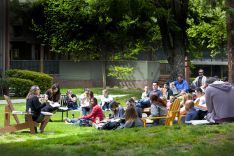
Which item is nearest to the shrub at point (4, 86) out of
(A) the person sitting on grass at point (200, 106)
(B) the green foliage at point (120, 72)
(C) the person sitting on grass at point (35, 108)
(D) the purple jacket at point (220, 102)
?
(B) the green foliage at point (120, 72)

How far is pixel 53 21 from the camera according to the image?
134 feet

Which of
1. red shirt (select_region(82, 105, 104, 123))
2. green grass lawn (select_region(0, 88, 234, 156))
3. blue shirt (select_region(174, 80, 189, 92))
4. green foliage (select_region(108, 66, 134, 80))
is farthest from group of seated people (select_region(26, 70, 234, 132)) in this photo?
green foliage (select_region(108, 66, 134, 80))

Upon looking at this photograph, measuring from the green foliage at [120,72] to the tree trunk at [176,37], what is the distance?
10.0 metres

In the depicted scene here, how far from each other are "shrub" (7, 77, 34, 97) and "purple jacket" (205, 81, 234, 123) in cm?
1824

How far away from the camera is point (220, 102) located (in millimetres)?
13523

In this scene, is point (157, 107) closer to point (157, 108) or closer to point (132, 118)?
point (157, 108)

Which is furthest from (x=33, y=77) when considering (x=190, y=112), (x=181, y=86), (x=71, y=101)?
(x=190, y=112)

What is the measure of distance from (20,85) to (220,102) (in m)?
18.8

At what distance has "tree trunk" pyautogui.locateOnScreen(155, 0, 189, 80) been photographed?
30438 millimetres

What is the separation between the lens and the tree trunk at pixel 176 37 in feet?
99.9

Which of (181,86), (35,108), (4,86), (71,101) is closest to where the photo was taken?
(35,108)

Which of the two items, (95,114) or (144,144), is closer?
(144,144)

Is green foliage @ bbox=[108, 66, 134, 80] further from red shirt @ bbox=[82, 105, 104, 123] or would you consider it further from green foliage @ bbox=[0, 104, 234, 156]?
green foliage @ bbox=[0, 104, 234, 156]

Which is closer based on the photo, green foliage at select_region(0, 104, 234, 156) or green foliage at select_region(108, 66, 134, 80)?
green foliage at select_region(0, 104, 234, 156)
